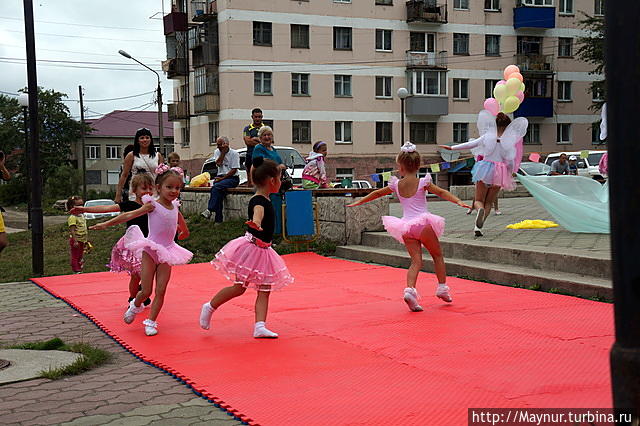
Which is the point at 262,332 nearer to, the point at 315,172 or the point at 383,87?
the point at 315,172

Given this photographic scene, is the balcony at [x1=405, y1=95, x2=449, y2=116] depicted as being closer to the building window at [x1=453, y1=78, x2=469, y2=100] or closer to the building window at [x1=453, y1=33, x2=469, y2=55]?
the building window at [x1=453, y1=78, x2=469, y2=100]

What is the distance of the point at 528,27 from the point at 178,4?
980 inches

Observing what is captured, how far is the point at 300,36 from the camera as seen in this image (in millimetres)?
46969

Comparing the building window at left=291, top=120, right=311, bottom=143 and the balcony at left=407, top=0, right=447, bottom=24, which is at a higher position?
the balcony at left=407, top=0, right=447, bottom=24

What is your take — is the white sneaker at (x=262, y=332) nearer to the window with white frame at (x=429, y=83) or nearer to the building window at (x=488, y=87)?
the window with white frame at (x=429, y=83)

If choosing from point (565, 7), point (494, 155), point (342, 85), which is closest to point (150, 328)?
point (494, 155)

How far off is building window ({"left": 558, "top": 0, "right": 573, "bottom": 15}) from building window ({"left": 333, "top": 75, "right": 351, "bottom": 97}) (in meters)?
17.7

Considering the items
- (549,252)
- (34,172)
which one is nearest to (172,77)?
(34,172)

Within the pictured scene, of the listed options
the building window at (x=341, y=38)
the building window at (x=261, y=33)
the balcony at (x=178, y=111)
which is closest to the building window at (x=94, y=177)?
the balcony at (x=178, y=111)

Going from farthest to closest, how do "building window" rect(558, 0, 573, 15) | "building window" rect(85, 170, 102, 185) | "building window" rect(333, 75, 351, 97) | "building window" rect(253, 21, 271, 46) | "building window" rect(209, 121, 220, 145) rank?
1. "building window" rect(85, 170, 102, 185)
2. "building window" rect(558, 0, 573, 15)
3. "building window" rect(333, 75, 351, 97)
4. "building window" rect(209, 121, 220, 145)
5. "building window" rect(253, 21, 271, 46)

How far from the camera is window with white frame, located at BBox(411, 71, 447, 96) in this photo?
5012cm

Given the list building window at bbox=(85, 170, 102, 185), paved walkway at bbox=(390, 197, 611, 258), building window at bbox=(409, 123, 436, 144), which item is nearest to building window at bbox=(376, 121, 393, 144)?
building window at bbox=(409, 123, 436, 144)

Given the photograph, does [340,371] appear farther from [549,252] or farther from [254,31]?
[254,31]

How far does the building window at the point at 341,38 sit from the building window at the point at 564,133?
1774 cm
